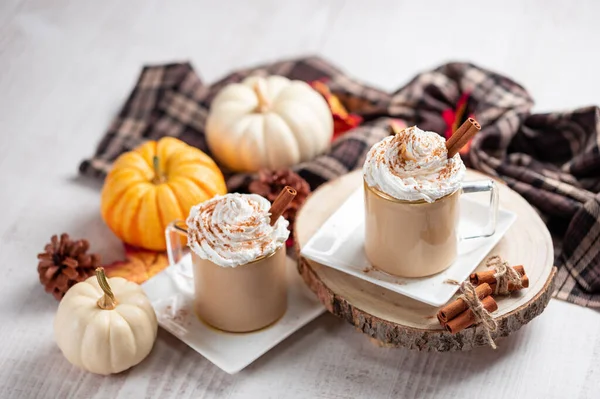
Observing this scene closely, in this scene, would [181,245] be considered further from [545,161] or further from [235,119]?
[545,161]

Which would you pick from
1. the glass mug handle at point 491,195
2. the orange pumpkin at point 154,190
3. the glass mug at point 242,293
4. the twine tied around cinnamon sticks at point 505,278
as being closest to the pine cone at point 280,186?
the orange pumpkin at point 154,190

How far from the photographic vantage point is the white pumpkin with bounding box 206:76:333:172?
217 cm

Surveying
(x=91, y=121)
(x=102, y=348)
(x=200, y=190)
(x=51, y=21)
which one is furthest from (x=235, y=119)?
(x=51, y=21)

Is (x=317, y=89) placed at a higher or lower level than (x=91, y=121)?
higher

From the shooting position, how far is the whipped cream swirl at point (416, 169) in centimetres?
157

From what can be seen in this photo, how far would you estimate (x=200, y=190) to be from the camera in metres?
1.98

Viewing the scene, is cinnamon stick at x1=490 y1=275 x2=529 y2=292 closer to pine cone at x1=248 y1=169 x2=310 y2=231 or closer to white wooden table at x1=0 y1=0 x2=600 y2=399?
white wooden table at x1=0 y1=0 x2=600 y2=399

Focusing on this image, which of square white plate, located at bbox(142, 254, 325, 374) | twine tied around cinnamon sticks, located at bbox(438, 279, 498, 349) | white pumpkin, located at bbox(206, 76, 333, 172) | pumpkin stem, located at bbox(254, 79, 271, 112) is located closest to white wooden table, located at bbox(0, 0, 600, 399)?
square white plate, located at bbox(142, 254, 325, 374)

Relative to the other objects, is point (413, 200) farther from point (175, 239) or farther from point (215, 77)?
point (215, 77)

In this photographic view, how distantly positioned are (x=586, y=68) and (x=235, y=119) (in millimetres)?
1226

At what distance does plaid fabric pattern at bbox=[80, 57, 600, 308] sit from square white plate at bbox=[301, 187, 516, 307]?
0.24 metres

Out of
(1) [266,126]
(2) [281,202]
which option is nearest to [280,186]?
(1) [266,126]

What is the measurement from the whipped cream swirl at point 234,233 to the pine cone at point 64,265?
0.36 meters

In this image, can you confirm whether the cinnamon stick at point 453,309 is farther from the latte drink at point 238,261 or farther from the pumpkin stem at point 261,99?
the pumpkin stem at point 261,99
